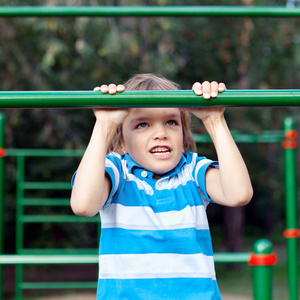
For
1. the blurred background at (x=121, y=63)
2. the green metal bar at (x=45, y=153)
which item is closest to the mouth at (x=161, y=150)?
the green metal bar at (x=45, y=153)

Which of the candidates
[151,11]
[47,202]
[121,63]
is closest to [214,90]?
[151,11]

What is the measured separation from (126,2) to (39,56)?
1.49 m

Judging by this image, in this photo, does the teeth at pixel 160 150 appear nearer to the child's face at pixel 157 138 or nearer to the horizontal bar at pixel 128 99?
the child's face at pixel 157 138

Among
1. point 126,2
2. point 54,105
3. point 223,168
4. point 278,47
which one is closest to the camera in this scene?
point 54,105

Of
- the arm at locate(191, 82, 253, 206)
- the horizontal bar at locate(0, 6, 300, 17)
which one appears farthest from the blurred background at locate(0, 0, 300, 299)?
the arm at locate(191, 82, 253, 206)

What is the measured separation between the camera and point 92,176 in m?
1.15

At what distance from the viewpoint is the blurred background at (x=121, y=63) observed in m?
5.51

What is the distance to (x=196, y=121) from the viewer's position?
5.79m

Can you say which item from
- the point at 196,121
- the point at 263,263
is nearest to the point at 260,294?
the point at 263,263

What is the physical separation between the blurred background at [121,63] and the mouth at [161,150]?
146 inches

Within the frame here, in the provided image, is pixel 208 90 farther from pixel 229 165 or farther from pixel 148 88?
pixel 148 88

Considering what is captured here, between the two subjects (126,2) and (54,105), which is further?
(126,2)

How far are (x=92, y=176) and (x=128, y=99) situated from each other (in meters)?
0.18

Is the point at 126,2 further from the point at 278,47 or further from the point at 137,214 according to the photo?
the point at 137,214
